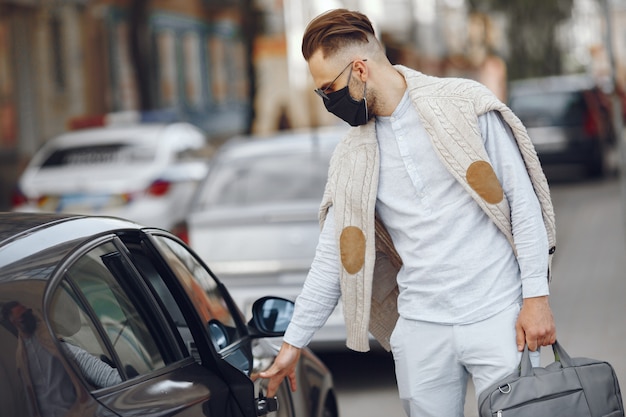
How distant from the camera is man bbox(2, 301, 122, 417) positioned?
2.59m

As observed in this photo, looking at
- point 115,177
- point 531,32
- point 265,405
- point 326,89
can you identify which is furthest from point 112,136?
point 531,32

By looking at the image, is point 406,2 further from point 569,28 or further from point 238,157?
point 238,157

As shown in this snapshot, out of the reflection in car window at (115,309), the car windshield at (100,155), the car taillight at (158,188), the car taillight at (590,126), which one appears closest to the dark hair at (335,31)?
the reflection in car window at (115,309)

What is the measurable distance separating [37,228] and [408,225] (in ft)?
3.64

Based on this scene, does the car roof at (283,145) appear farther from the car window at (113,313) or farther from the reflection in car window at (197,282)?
the car window at (113,313)

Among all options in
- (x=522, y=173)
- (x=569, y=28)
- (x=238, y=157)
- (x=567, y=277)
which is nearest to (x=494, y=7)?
(x=569, y=28)

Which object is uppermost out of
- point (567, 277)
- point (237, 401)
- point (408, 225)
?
point (408, 225)

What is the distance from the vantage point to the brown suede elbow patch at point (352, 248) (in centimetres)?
375

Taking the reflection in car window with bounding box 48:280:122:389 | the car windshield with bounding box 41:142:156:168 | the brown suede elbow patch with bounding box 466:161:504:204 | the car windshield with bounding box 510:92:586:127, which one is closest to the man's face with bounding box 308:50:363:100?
the brown suede elbow patch with bounding box 466:161:504:204

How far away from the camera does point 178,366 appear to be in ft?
11.2

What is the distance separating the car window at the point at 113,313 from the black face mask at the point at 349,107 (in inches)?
31.2

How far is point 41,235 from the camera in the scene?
9.83ft

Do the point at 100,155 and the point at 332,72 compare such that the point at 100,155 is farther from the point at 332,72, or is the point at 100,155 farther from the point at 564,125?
the point at 564,125

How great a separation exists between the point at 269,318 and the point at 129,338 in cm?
94
